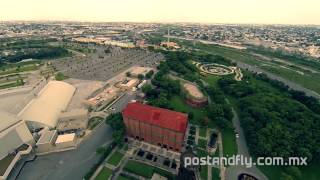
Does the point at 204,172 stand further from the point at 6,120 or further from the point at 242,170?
the point at 6,120

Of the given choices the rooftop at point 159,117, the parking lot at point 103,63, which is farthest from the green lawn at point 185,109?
the parking lot at point 103,63

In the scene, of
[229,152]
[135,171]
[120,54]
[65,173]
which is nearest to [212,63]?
[120,54]

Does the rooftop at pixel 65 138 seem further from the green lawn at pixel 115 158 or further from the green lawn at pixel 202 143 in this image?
the green lawn at pixel 202 143

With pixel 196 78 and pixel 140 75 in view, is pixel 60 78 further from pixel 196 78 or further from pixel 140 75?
pixel 196 78

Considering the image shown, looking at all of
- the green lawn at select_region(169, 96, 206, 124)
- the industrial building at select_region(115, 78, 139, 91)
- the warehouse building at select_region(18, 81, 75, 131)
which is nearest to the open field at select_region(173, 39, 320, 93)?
the green lawn at select_region(169, 96, 206, 124)

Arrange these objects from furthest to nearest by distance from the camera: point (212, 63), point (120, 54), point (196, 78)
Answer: point (120, 54)
point (212, 63)
point (196, 78)
